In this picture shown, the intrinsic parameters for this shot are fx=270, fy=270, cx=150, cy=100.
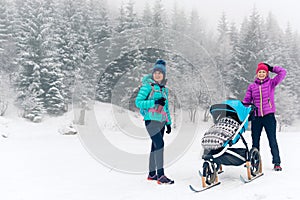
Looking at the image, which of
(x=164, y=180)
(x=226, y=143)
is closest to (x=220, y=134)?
(x=226, y=143)

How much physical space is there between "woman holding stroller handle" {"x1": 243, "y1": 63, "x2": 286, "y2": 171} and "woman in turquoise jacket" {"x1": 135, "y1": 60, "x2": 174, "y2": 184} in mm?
1708

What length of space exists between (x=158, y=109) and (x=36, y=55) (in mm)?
23293

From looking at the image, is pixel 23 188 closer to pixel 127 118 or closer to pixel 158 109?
pixel 158 109

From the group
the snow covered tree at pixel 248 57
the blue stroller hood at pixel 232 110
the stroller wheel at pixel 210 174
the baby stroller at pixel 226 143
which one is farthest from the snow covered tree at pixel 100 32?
the stroller wheel at pixel 210 174

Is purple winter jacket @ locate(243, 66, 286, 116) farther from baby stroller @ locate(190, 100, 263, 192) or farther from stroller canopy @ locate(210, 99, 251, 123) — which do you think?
stroller canopy @ locate(210, 99, 251, 123)

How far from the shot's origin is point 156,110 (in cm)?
459

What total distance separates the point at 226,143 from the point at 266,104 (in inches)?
50.4

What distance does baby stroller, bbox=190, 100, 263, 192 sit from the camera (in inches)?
162

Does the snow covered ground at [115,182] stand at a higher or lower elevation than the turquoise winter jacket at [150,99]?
lower

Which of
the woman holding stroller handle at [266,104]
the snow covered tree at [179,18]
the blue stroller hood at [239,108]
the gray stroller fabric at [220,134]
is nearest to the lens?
the gray stroller fabric at [220,134]

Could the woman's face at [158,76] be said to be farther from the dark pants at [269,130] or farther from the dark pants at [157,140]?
the dark pants at [269,130]

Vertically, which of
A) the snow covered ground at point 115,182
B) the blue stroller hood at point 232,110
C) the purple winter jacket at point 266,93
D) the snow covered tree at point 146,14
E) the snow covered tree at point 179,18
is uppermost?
the snow covered tree at point 179,18

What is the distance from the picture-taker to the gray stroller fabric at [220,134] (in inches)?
161

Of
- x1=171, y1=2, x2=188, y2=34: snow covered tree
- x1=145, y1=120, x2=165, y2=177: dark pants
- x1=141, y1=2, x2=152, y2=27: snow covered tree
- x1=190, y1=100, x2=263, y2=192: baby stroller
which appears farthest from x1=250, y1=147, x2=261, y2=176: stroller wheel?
x1=171, y1=2, x2=188, y2=34: snow covered tree
